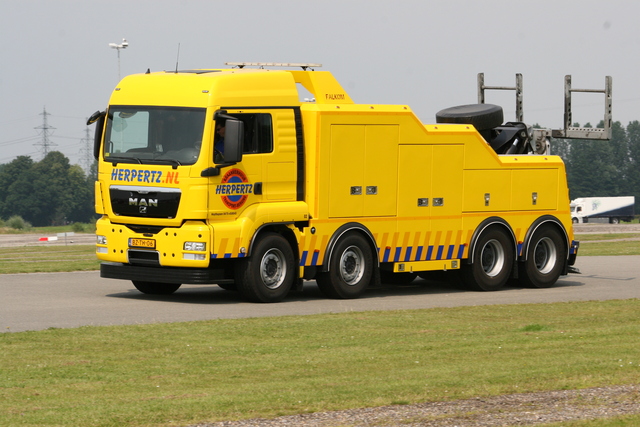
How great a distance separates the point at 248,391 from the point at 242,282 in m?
7.62

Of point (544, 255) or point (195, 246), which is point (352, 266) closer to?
point (195, 246)

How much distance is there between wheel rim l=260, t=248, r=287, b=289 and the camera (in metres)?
16.8

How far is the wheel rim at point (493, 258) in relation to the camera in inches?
781

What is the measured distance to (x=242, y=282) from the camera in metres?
16.6

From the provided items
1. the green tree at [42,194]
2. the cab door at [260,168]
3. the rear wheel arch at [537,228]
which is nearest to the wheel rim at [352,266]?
the cab door at [260,168]

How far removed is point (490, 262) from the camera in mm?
19953

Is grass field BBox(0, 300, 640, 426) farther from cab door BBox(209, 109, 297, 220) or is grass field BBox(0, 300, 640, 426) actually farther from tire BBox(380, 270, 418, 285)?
tire BBox(380, 270, 418, 285)

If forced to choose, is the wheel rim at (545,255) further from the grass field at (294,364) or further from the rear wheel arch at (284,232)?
the grass field at (294,364)

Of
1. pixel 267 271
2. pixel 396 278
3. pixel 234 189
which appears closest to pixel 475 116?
pixel 396 278

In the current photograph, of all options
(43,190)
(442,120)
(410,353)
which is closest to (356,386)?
(410,353)

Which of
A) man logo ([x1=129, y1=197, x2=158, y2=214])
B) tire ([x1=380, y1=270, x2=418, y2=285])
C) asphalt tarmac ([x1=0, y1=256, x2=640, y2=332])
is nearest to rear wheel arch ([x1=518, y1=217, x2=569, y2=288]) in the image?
asphalt tarmac ([x1=0, y1=256, x2=640, y2=332])

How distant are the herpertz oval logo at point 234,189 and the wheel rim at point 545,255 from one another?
267 inches

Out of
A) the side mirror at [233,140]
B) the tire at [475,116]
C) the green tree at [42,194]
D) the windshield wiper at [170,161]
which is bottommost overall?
the green tree at [42,194]

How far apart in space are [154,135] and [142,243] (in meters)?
1.63
